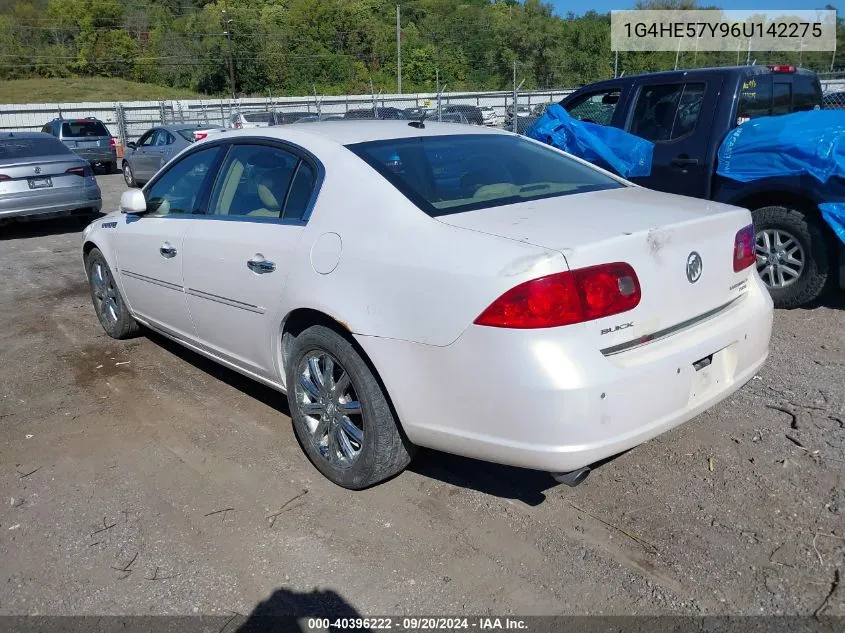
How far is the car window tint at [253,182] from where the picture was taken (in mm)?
3732

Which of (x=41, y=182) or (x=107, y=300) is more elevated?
(x=41, y=182)

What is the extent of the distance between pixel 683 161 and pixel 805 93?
1.68 meters

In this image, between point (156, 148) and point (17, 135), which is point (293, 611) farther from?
point (156, 148)

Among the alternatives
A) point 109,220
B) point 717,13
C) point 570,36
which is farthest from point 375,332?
point 570,36

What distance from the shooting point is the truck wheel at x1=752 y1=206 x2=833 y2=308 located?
558 cm

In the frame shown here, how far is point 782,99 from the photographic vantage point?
6.66 metres

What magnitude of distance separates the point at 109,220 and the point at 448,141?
2.71 m

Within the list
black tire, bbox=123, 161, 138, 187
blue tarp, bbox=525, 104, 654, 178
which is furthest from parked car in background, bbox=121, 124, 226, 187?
blue tarp, bbox=525, 104, 654, 178

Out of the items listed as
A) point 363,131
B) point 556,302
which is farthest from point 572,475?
point 363,131

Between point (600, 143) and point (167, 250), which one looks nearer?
point (167, 250)

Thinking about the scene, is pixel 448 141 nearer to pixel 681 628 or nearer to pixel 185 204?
pixel 185 204

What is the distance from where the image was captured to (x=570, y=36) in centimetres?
6806

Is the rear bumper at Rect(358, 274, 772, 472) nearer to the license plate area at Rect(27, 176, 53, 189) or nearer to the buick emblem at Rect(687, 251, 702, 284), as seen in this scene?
the buick emblem at Rect(687, 251, 702, 284)

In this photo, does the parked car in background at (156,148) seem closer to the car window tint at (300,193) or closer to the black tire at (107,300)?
the black tire at (107,300)
